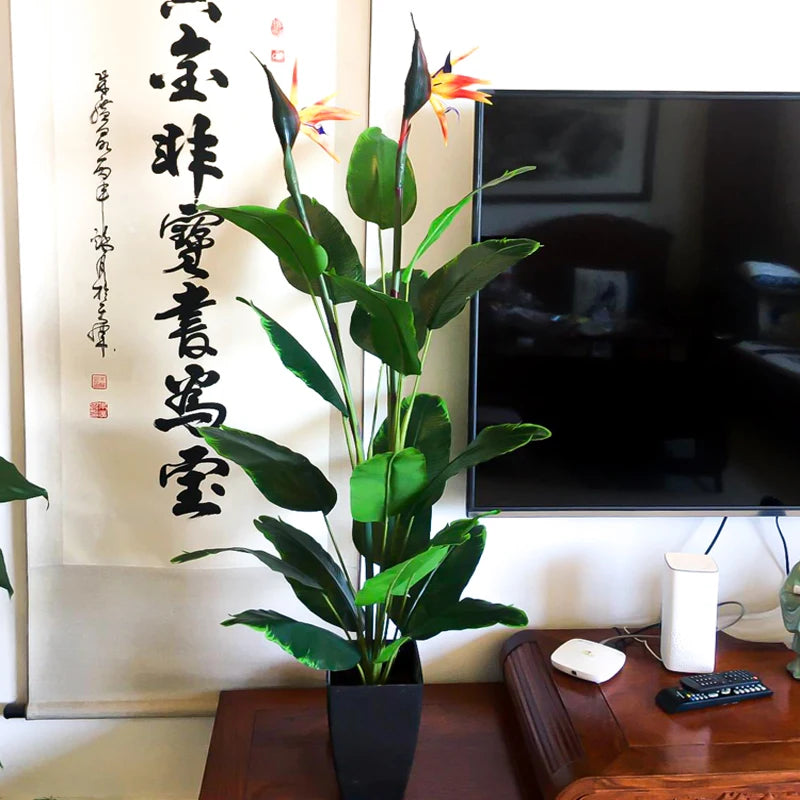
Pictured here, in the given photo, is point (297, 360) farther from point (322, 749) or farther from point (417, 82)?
point (322, 749)

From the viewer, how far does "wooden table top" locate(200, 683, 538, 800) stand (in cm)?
128

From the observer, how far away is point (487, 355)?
142 cm

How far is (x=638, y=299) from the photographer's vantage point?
1.43 meters

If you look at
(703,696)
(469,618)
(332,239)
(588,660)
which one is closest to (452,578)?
(469,618)

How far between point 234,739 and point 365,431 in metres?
0.54

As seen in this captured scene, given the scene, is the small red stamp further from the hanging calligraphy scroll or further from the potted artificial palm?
the potted artificial palm

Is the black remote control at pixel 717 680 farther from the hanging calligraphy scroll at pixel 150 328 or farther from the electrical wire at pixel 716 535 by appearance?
the hanging calligraphy scroll at pixel 150 328

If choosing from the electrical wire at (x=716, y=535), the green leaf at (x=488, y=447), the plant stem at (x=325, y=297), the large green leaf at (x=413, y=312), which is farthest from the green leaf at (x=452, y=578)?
the electrical wire at (x=716, y=535)

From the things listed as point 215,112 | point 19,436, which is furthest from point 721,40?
point 19,436

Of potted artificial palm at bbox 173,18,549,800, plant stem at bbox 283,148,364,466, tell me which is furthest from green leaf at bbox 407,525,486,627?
plant stem at bbox 283,148,364,466

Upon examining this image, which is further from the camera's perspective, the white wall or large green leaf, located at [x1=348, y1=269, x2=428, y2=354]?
the white wall

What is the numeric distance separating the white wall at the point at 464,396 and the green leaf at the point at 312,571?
1.09 feet

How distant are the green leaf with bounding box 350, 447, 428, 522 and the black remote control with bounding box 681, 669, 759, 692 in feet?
1.91

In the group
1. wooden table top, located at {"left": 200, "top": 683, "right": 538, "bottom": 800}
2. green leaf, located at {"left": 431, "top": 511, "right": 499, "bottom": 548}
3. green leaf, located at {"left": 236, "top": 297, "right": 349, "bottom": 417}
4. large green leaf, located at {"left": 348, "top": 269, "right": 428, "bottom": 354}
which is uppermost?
large green leaf, located at {"left": 348, "top": 269, "right": 428, "bottom": 354}
